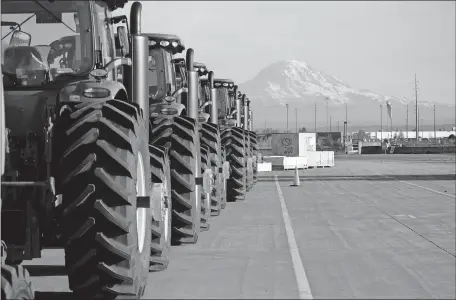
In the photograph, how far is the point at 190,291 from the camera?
9.96 m

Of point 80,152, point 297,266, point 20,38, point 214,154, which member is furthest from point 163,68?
point 80,152

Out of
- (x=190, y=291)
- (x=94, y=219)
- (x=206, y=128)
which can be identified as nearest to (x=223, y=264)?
(x=190, y=291)

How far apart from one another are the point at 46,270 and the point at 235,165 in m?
13.4

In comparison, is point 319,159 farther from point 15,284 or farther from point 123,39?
point 15,284

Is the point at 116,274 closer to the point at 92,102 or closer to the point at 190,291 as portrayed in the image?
the point at 92,102

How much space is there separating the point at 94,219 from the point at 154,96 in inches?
339

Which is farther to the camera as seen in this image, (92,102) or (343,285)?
(343,285)

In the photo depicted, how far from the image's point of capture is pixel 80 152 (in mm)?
7543

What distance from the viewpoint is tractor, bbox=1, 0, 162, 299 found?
750 centimetres

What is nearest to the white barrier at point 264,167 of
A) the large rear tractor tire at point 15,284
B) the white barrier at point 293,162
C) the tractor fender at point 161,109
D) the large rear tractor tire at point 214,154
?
the white barrier at point 293,162

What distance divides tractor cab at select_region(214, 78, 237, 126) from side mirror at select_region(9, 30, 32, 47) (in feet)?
63.3

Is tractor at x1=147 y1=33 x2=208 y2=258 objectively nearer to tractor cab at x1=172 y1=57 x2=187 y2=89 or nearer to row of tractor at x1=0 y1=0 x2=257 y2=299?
row of tractor at x1=0 y1=0 x2=257 y2=299

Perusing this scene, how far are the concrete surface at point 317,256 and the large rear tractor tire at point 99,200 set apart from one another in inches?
70.4

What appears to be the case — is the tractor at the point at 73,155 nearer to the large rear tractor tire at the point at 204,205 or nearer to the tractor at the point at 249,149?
the large rear tractor tire at the point at 204,205
